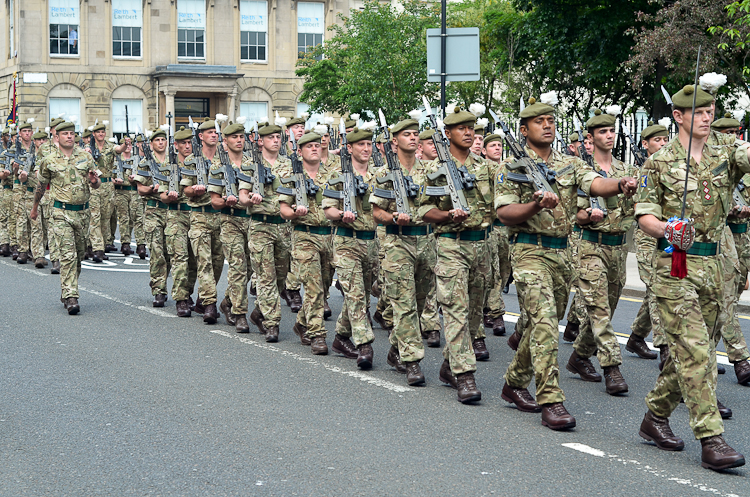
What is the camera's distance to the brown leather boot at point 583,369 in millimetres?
8266

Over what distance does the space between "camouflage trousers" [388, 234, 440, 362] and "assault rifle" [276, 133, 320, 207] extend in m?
1.39

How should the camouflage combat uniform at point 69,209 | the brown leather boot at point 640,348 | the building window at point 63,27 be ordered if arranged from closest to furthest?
the brown leather boot at point 640,348
the camouflage combat uniform at point 69,209
the building window at point 63,27

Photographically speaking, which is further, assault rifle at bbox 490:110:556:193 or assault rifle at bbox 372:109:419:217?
assault rifle at bbox 372:109:419:217

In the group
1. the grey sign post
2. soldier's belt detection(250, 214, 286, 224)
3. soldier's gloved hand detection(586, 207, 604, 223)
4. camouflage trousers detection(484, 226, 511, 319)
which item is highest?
the grey sign post

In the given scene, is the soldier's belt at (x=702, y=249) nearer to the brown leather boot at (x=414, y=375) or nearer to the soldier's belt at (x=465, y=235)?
the soldier's belt at (x=465, y=235)

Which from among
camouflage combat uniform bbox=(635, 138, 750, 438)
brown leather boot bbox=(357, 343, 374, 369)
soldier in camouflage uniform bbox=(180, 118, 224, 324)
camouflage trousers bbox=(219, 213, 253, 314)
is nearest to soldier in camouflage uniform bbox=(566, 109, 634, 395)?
brown leather boot bbox=(357, 343, 374, 369)

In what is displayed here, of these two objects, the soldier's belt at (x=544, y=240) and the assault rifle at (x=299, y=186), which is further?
the assault rifle at (x=299, y=186)

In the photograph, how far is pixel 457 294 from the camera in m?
7.42

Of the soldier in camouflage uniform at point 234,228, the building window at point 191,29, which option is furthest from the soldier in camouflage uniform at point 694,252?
the building window at point 191,29

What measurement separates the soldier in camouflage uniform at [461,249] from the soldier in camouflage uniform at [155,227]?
5603mm

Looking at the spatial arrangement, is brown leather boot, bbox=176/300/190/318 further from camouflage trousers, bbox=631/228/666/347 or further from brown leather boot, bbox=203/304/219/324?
camouflage trousers, bbox=631/228/666/347

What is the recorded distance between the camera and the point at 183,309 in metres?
11.7

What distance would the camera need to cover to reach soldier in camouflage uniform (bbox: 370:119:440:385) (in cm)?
799

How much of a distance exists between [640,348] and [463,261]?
8.67 feet
